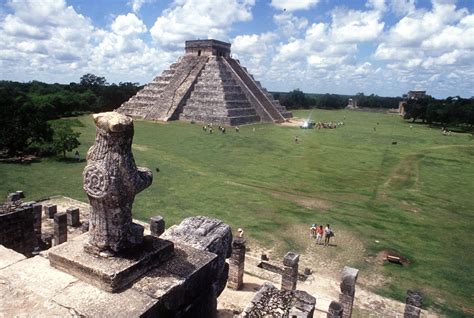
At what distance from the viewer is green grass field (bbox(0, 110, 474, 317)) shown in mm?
11750

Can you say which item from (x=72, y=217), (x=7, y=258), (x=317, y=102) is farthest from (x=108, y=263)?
(x=317, y=102)

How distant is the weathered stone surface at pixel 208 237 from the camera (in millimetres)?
5277

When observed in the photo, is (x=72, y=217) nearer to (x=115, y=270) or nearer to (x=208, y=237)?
(x=208, y=237)

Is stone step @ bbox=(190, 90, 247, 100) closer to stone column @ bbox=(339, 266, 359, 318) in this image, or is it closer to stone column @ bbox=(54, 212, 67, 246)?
stone column @ bbox=(54, 212, 67, 246)

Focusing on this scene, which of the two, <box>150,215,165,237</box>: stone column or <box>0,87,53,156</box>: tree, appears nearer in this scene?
<box>150,215,165,237</box>: stone column

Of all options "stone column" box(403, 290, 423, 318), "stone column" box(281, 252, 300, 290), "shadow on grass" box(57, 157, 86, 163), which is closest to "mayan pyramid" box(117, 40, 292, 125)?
"shadow on grass" box(57, 157, 86, 163)

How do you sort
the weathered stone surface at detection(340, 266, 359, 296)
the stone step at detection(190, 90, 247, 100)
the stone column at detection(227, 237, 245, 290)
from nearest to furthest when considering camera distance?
the weathered stone surface at detection(340, 266, 359, 296), the stone column at detection(227, 237, 245, 290), the stone step at detection(190, 90, 247, 100)

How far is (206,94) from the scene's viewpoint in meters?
50.4

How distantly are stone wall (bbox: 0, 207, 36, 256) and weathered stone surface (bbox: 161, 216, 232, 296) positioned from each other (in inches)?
118

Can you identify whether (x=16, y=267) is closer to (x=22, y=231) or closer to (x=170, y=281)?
(x=170, y=281)

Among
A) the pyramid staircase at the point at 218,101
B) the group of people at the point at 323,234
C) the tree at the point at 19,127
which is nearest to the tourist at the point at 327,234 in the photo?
the group of people at the point at 323,234

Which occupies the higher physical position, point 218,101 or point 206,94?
point 206,94

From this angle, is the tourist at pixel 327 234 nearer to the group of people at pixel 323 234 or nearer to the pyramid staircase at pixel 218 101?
the group of people at pixel 323 234

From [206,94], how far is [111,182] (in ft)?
157
